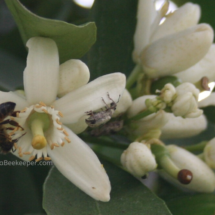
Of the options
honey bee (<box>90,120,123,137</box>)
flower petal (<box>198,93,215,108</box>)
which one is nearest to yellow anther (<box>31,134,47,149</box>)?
honey bee (<box>90,120,123,137</box>)

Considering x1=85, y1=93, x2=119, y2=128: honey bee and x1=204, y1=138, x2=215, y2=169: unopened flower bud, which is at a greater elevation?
x1=85, y1=93, x2=119, y2=128: honey bee

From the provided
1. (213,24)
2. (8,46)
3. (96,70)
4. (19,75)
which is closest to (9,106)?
(96,70)

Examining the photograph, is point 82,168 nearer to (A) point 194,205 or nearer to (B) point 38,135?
(B) point 38,135

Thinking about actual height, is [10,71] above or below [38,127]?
below

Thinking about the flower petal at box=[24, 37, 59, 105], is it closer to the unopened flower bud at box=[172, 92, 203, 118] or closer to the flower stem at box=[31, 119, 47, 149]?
the flower stem at box=[31, 119, 47, 149]

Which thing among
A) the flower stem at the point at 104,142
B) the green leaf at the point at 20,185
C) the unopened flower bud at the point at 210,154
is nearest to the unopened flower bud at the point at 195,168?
the unopened flower bud at the point at 210,154

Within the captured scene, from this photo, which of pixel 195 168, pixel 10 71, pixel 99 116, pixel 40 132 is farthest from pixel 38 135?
pixel 10 71

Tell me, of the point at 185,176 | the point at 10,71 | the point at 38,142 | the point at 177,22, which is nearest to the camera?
the point at 38,142
